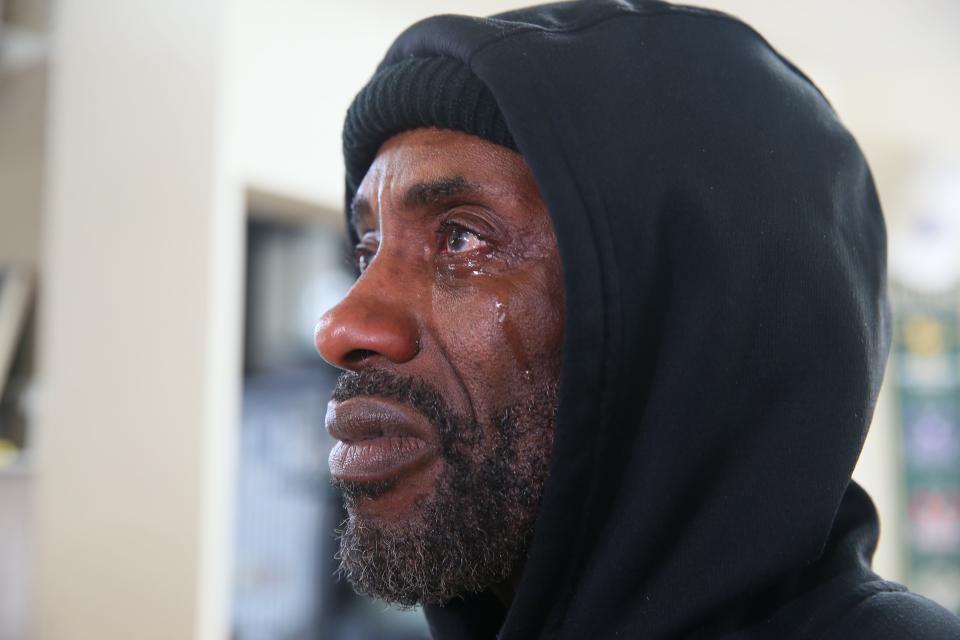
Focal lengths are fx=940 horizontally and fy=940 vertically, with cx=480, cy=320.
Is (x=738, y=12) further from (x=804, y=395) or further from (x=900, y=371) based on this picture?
(x=804, y=395)

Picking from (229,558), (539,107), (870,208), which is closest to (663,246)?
(539,107)

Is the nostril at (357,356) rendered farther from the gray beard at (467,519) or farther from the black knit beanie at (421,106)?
the black knit beanie at (421,106)

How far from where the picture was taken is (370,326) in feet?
2.69

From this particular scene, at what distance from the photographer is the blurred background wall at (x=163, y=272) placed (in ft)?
8.50

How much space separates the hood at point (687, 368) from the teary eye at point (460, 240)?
13 cm

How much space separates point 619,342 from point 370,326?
0.74ft

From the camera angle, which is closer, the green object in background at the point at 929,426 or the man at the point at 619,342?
the man at the point at 619,342

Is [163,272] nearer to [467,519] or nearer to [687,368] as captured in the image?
[467,519]

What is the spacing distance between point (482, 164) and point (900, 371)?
329cm

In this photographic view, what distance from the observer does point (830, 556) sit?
2.50 ft

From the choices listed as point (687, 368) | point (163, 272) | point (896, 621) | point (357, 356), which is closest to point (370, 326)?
point (357, 356)

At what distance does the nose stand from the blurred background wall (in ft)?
5.96

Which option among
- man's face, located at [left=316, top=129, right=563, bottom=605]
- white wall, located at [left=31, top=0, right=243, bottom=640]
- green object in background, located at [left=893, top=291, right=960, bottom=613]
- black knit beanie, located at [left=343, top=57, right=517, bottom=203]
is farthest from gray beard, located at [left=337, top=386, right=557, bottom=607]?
green object in background, located at [left=893, top=291, right=960, bottom=613]

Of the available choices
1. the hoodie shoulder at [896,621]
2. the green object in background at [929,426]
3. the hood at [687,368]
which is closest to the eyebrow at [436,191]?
the hood at [687,368]
